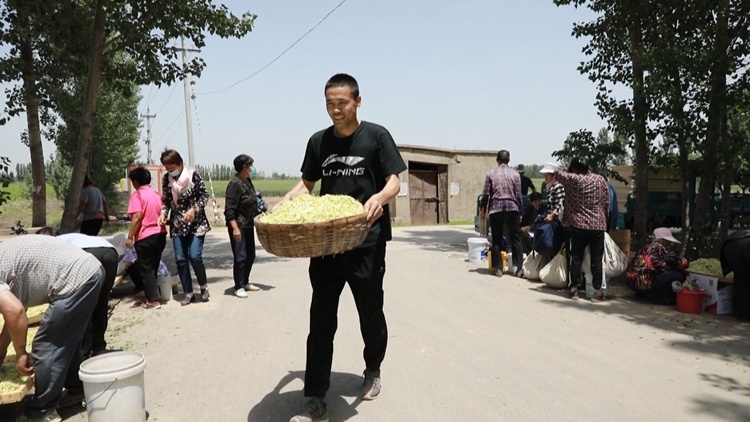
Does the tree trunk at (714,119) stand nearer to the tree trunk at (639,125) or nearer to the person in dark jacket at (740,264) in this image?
the tree trunk at (639,125)

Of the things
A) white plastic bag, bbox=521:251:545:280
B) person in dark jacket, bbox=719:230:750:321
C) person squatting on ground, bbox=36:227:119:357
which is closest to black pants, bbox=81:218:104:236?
person squatting on ground, bbox=36:227:119:357

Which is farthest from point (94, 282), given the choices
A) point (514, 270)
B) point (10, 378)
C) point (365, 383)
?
point (514, 270)

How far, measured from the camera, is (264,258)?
12242mm

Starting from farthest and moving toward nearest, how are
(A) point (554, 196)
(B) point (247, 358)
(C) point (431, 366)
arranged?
(A) point (554, 196), (B) point (247, 358), (C) point (431, 366)

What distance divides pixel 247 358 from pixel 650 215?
15085mm

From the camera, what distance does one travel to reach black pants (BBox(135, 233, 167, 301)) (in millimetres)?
7203

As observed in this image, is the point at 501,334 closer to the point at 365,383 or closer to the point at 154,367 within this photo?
the point at 365,383

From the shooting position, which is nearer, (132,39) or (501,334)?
(501,334)

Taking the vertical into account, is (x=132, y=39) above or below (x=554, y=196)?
above

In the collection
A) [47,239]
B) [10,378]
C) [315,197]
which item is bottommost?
[10,378]

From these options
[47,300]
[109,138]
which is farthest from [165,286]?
[109,138]

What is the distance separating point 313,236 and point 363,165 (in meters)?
0.83

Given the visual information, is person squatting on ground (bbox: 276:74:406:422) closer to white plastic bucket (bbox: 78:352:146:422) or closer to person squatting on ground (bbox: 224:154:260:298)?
white plastic bucket (bbox: 78:352:146:422)

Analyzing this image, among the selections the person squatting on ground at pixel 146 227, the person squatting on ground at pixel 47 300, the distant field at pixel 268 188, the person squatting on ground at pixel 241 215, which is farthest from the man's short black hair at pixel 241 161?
the distant field at pixel 268 188
